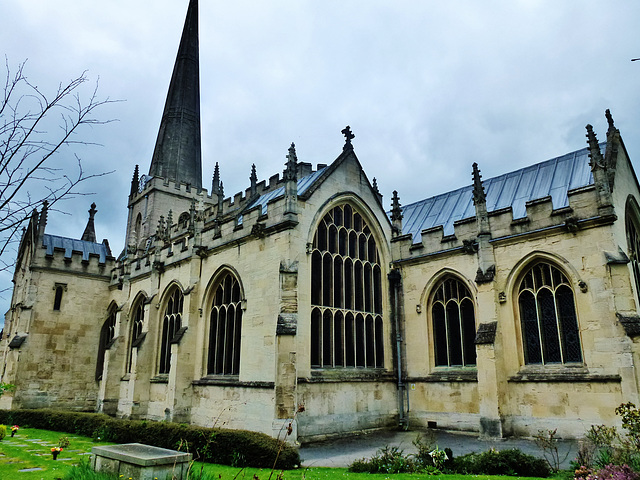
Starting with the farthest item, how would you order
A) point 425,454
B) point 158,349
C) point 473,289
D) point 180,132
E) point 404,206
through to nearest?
point 180,132, point 404,206, point 158,349, point 473,289, point 425,454

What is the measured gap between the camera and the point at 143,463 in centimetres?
693

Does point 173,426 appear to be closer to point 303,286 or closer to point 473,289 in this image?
point 303,286

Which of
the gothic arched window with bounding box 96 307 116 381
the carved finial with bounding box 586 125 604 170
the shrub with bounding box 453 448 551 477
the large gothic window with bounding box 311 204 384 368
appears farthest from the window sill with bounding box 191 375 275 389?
the carved finial with bounding box 586 125 604 170

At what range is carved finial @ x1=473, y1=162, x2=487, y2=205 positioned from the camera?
52.3 feet

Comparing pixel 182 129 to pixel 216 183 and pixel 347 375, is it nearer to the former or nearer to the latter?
pixel 216 183

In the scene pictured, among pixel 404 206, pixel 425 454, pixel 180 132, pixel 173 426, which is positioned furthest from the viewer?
pixel 180 132

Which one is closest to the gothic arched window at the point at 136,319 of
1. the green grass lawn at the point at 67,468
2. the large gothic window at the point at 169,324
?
the large gothic window at the point at 169,324

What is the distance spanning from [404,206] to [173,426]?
1534 centimetres

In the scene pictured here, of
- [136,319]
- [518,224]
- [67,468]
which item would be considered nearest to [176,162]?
[136,319]

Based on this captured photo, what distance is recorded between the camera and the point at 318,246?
16.1m

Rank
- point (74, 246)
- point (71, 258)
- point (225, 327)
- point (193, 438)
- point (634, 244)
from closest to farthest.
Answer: point (193, 438), point (634, 244), point (225, 327), point (71, 258), point (74, 246)

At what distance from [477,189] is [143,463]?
1315 centimetres

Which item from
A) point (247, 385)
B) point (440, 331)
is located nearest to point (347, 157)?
point (440, 331)

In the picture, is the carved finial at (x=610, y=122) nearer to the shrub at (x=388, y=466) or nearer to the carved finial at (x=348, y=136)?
the carved finial at (x=348, y=136)
